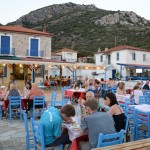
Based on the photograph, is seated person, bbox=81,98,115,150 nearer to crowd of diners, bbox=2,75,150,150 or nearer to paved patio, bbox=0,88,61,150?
crowd of diners, bbox=2,75,150,150

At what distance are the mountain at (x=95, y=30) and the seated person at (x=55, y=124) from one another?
177 ft

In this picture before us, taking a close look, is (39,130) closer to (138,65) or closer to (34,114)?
(34,114)

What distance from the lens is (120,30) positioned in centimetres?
8375

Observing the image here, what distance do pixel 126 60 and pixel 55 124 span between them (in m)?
35.6

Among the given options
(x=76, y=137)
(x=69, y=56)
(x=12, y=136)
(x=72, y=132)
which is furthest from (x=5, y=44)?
(x=76, y=137)

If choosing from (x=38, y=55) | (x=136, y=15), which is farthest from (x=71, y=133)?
(x=136, y=15)

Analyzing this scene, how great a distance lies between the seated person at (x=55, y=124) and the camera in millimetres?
4367

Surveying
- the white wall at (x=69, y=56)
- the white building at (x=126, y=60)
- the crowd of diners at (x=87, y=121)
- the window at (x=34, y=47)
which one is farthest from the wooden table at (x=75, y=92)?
the white wall at (x=69, y=56)

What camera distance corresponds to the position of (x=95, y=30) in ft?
285

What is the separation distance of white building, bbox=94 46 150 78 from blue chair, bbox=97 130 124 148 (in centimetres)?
3378

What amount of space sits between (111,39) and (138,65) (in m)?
36.3

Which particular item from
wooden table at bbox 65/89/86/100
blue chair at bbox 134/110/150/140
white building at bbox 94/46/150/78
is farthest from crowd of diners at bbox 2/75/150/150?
white building at bbox 94/46/150/78

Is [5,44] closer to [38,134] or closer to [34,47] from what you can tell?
[34,47]

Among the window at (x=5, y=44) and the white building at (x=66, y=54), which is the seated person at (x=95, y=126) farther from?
the white building at (x=66, y=54)
